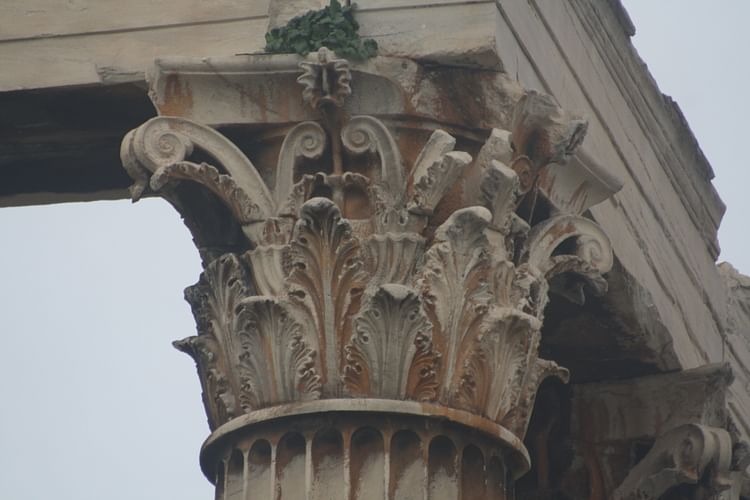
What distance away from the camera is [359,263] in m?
12.0

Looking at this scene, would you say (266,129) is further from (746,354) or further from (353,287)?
(746,354)

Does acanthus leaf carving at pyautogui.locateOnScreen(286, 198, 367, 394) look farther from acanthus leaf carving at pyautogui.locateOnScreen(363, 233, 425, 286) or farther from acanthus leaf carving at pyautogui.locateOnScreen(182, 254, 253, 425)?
acanthus leaf carving at pyautogui.locateOnScreen(182, 254, 253, 425)

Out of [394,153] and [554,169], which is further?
[554,169]

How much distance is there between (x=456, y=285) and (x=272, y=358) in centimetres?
103

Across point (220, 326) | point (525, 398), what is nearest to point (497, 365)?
point (525, 398)

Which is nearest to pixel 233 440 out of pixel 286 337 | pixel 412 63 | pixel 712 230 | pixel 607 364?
pixel 286 337

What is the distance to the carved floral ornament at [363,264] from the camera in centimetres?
1188

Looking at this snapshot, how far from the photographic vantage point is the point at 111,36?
44.2 ft

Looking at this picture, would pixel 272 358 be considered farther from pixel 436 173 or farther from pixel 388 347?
pixel 436 173

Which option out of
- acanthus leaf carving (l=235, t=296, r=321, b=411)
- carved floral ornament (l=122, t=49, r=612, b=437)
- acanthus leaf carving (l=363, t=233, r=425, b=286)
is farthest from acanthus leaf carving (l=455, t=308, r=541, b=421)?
acanthus leaf carving (l=235, t=296, r=321, b=411)

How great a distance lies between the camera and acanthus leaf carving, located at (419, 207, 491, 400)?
11977mm

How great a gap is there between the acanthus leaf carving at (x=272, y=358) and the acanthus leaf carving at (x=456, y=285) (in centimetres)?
68

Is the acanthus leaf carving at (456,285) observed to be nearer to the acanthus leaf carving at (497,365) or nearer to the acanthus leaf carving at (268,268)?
the acanthus leaf carving at (497,365)

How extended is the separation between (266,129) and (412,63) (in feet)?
2.87
